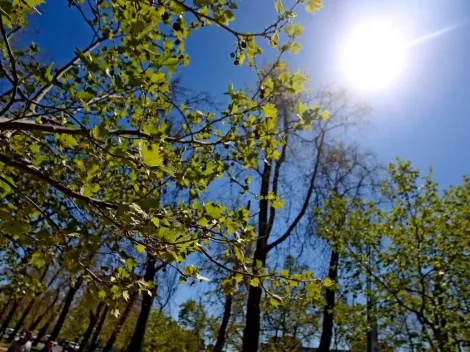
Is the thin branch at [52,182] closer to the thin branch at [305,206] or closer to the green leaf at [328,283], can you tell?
the green leaf at [328,283]

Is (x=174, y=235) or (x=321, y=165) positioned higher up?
(x=321, y=165)

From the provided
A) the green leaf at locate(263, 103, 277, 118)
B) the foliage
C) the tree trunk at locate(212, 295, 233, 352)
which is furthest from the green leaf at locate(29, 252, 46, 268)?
the tree trunk at locate(212, 295, 233, 352)

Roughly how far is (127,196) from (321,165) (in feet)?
33.3

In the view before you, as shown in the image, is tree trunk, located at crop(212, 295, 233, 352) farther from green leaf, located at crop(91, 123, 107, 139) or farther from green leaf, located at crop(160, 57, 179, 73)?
green leaf, located at crop(160, 57, 179, 73)

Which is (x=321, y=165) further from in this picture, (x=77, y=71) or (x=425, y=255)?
Answer: (x=77, y=71)

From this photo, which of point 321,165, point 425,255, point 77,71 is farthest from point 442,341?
point 77,71

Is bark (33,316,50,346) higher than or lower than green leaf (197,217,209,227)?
higher

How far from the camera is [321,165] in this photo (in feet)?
43.8

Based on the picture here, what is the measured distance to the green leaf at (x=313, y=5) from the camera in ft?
8.33

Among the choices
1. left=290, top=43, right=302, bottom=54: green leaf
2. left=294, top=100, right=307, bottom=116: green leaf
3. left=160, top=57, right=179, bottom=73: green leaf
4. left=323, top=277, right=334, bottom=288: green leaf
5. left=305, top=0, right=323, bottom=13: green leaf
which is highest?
left=290, top=43, right=302, bottom=54: green leaf

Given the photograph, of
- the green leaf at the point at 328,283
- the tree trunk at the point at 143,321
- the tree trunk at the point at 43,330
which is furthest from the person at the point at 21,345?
the tree trunk at the point at 43,330

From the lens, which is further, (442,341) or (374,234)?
(374,234)

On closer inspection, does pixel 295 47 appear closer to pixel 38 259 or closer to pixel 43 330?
pixel 38 259

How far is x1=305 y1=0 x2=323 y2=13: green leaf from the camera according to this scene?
2.54 metres
